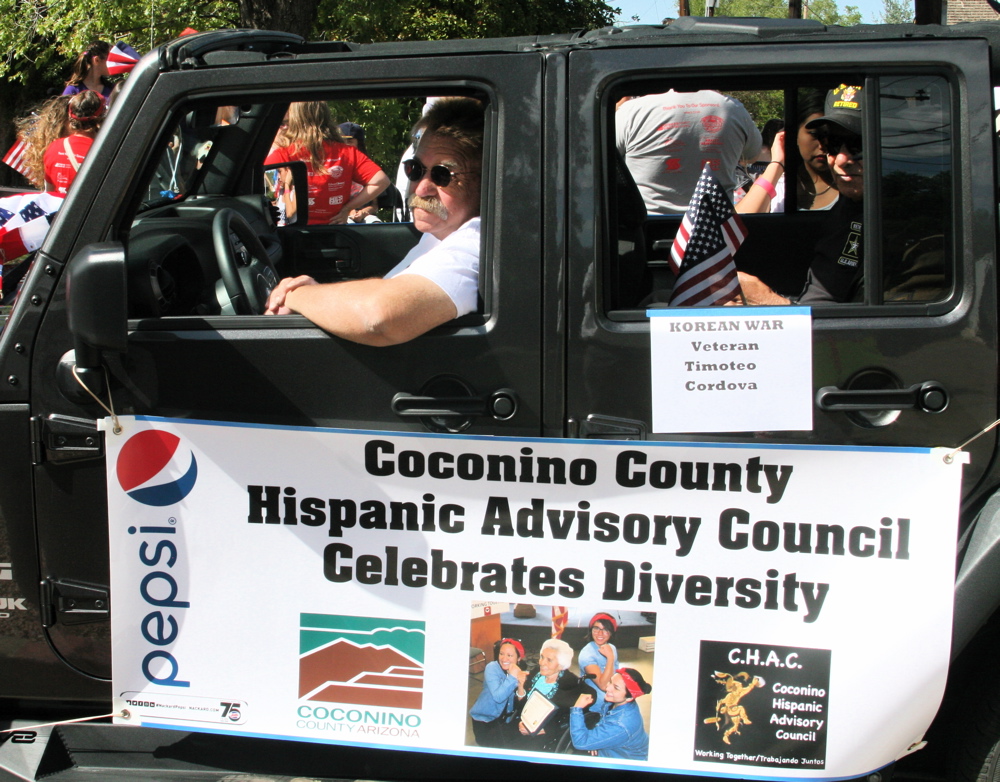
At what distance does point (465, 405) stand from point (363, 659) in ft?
1.83

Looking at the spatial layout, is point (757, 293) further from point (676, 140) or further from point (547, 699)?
point (676, 140)

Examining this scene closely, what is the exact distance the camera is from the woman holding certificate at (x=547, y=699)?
194cm

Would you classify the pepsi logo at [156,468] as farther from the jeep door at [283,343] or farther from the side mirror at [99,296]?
the side mirror at [99,296]

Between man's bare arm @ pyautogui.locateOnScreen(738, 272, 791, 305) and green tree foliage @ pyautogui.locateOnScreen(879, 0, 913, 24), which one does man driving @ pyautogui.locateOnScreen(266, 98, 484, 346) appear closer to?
man's bare arm @ pyautogui.locateOnScreen(738, 272, 791, 305)

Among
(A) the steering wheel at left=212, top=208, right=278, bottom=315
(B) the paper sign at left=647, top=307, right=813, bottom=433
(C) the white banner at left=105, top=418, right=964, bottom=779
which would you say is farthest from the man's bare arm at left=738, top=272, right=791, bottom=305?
(A) the steering wheel at left=212, top=208, right=278, bottom=315

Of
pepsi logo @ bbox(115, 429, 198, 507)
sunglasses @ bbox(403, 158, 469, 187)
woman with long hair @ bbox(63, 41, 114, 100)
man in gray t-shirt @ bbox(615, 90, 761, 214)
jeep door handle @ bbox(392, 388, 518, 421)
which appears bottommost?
pepsi logo @ bbox(115, 429, 198, 507)

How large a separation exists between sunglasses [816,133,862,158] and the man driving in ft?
2.58

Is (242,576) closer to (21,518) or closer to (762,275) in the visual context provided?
(21,518)

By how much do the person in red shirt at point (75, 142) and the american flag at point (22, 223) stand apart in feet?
3.89

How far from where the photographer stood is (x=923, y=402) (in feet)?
6.04

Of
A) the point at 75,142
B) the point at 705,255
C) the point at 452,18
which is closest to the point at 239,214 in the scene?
the point at 705,255

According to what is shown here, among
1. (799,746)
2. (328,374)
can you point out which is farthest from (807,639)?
(328,374)

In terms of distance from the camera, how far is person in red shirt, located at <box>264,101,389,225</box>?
3.74 m

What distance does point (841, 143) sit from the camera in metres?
2.14
